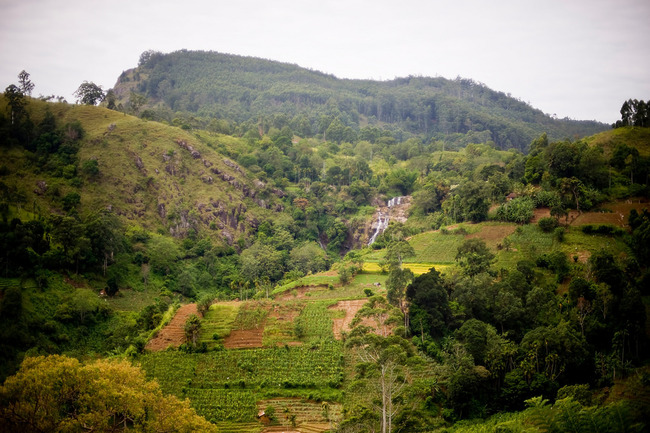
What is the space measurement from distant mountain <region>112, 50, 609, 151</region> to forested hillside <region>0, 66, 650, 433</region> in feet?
202

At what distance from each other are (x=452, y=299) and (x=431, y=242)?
1708 centimetres

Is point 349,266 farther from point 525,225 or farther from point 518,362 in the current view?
point 518,362

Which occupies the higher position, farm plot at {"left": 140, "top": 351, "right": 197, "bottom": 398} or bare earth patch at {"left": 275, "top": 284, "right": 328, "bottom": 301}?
bare earth patch at {"left": 275, "top": 284, "right": 328, "bottom": 301}

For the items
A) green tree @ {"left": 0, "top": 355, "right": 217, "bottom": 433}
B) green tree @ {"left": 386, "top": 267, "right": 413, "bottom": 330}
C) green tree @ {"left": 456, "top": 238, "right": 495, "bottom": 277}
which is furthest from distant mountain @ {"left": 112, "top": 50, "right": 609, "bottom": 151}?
green tree @ {"left": 0, "top": 355, "right": 217, "bottom": 433}

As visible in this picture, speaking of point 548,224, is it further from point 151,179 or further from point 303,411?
point 151,179

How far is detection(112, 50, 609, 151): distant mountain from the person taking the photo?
143 m

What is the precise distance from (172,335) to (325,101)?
5062 inches

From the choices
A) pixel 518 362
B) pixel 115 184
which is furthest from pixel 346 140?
pixel 518 362

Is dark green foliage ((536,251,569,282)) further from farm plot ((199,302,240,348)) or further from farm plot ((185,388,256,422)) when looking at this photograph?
farm plot ((199,302,240,348))

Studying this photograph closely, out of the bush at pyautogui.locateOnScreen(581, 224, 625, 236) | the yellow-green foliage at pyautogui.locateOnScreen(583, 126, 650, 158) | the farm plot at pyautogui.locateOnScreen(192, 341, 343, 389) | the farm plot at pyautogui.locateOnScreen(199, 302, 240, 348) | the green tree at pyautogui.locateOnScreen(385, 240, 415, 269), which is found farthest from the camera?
the yellow-green foliage at pyautogui.locateOnScreen(583, 126, 650, 158)

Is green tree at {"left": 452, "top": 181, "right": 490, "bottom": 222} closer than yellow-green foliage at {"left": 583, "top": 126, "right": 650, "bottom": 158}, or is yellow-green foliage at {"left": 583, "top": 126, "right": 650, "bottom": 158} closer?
green tree at {"left": 452, "top": 181, "right": 490, "bottom": 222}

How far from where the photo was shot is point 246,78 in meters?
167

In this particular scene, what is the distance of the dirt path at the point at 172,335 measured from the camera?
38062 millimetres

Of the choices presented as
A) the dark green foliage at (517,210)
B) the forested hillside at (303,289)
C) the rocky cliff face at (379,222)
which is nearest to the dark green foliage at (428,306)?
the forested hillside at (303,289)
